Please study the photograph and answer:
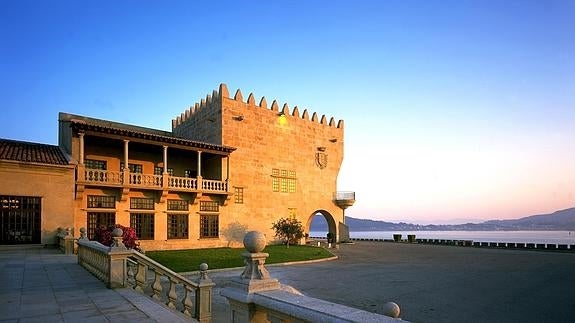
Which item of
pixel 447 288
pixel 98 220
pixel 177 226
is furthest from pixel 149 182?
pixel 447 288

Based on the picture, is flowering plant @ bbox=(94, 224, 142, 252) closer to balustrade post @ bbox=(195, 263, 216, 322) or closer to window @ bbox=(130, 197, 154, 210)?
window @ bbox=(130, 197, 154, 210)

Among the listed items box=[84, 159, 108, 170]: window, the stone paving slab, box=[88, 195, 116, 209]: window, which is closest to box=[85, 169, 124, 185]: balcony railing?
box=[88, 195, 116, 209]: window

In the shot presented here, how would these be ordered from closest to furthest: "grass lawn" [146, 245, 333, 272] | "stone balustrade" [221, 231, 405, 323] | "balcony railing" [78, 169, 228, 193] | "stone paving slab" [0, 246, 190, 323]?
"stone balustrade" [221, 231, 405, 323], "stone paving slab" [0, 246, 190, 323], "grass lawn" [146, 245, 333, 272], "balcony railing" [78, 169, 228, 193]

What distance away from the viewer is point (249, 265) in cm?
459

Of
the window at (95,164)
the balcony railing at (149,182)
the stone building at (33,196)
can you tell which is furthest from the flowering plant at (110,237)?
the window at (95,164)

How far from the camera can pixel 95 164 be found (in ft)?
91.9

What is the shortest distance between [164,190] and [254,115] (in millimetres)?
11049

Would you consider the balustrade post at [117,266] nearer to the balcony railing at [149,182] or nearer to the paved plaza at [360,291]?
the paved plaza at [360,291]

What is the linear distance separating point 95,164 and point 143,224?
222 inches

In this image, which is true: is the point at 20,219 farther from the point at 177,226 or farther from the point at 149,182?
the point at 177,226

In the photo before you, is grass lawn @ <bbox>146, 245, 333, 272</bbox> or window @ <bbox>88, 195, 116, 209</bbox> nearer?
grass lawn @ <bbox>146, 245, 333, 272</bbox>

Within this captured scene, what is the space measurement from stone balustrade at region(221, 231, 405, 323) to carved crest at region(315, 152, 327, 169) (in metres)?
35.3

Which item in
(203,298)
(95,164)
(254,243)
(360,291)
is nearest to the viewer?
(254,243)

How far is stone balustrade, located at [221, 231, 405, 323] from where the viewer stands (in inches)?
133
